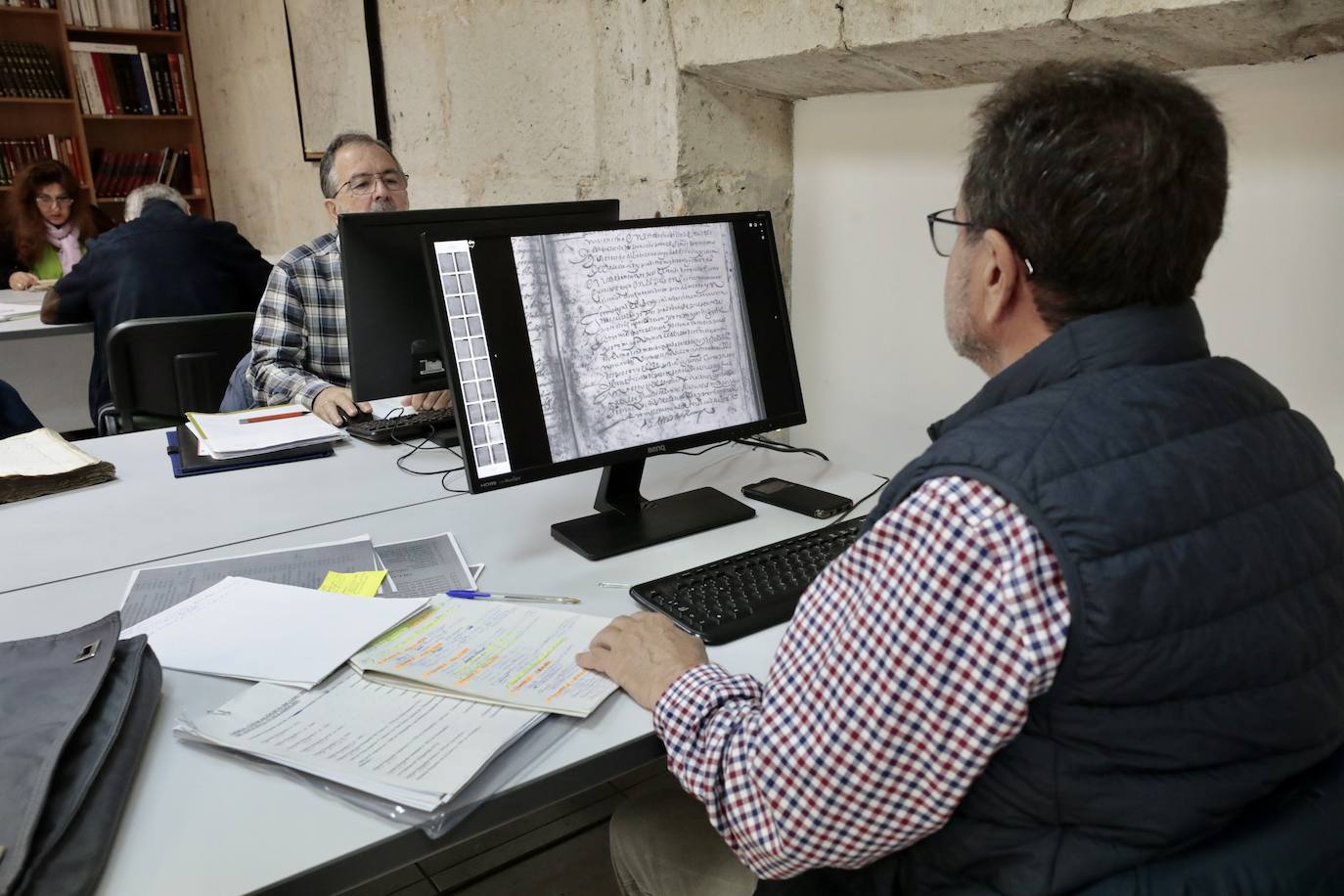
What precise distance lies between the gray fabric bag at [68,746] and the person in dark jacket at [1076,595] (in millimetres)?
504

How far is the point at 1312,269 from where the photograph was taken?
155cm

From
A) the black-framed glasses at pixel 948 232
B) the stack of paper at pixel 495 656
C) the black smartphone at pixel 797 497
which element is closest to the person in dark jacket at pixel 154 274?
the black smartphone at pixel 797 497

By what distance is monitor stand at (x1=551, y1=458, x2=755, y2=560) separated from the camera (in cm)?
140

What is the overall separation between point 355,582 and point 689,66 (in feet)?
5.03

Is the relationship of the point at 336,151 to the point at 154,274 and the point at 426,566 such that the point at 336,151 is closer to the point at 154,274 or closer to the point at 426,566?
the point at 154,274

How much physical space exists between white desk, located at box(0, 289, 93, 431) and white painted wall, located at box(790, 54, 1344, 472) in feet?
9.99

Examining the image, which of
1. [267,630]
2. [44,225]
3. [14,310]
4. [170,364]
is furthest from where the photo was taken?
[44,225]

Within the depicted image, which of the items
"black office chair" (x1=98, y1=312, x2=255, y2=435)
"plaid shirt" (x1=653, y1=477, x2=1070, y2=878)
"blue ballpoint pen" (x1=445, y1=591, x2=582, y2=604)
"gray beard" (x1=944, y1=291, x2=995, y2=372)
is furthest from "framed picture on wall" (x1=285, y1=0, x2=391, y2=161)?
"plaid shirt" (x1=653, y1=477, x2=1070, y2=878)

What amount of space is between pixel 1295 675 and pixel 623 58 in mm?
2174

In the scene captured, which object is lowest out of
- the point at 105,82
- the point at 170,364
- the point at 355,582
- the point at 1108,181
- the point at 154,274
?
the point at 355,582

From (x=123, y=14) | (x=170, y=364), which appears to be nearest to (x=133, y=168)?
(x=123, y=14)

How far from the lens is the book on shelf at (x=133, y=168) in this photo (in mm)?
5113

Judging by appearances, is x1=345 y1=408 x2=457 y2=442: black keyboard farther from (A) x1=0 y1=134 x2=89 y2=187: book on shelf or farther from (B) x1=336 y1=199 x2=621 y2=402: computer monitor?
(A) x1=0 y1=134 x2=89 y2=187: book on shelf

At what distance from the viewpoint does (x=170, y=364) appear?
266 cm
